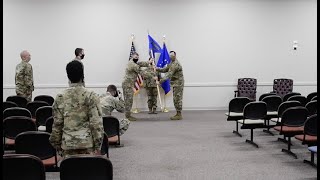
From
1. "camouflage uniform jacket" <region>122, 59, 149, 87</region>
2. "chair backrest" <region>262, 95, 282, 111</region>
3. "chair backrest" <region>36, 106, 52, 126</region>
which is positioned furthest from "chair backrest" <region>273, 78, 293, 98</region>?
"chair backrest" <region>36, 106, 52, 126</region>

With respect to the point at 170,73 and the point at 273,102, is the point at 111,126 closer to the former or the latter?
→ the point at 273,102

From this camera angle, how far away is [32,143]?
4.68 metres

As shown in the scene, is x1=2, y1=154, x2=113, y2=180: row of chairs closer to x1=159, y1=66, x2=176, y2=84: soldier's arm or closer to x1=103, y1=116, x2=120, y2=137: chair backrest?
x1=103, y1=116, x2=120, y2=137: chair backrest

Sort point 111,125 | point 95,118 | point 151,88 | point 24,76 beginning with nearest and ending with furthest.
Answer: point 95,118 → point 111,125 → point 24,76 → point 151,88

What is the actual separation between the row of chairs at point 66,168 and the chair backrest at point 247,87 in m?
8.95

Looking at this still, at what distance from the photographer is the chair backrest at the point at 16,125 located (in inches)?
219

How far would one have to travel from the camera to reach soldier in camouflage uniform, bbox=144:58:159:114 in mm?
11305

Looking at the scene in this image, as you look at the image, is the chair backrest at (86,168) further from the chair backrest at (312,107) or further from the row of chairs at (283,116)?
the chair backrest at (312,107)

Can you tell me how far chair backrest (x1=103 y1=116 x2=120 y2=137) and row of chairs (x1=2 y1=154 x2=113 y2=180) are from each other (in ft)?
8.30

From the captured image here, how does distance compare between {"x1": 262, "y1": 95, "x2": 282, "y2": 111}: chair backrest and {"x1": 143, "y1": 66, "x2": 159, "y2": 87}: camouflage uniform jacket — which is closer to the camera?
{"x1": 262, "y1": 95, "x2": 282, "y2": 111}: chair backrest

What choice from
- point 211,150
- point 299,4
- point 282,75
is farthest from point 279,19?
point 211,150

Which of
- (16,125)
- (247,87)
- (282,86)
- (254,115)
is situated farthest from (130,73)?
(16,125)

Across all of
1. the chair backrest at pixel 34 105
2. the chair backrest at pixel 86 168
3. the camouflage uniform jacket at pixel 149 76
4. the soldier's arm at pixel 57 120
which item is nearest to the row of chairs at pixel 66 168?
the chair backrest at pixel 86 168

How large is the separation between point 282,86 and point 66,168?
964 cm
